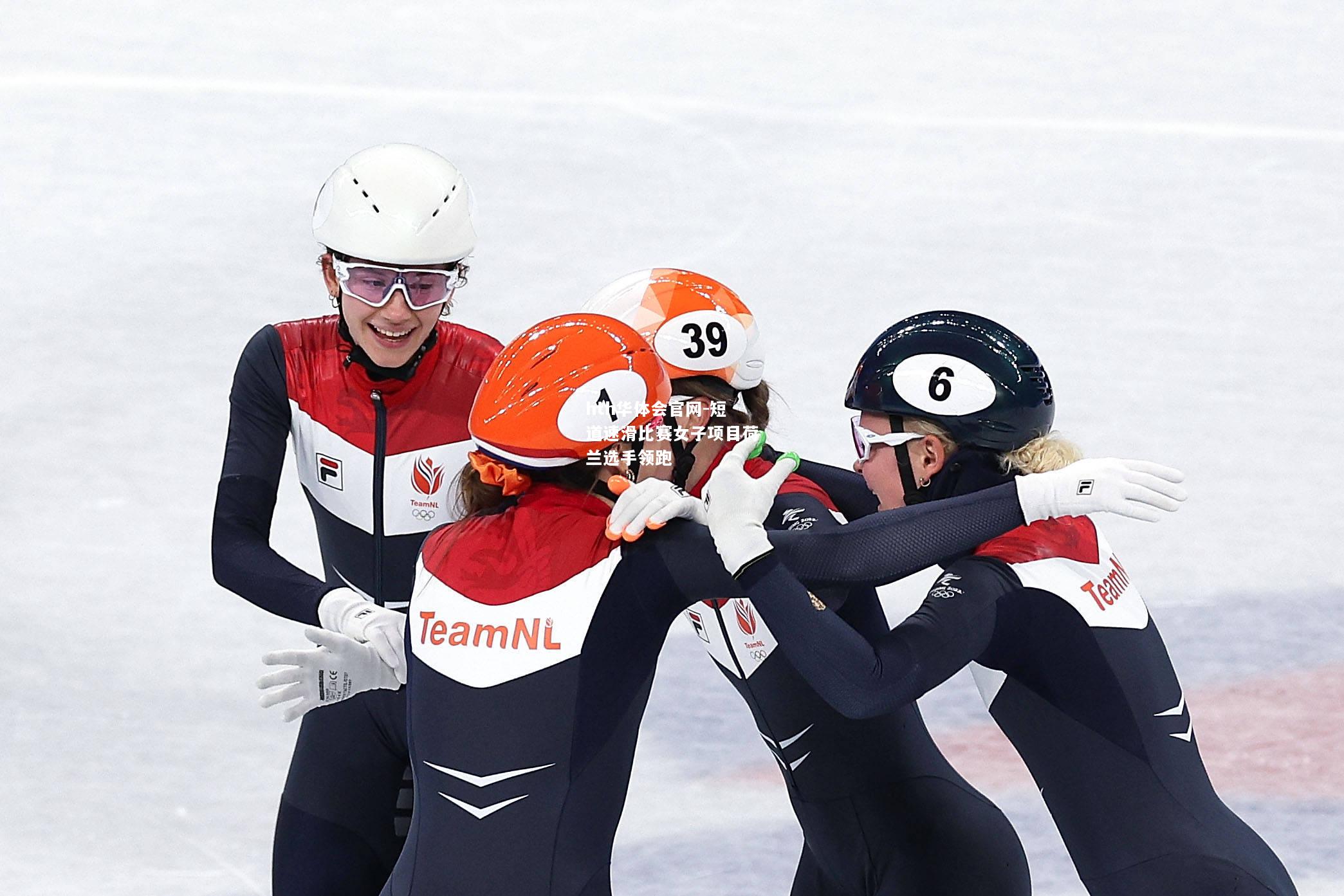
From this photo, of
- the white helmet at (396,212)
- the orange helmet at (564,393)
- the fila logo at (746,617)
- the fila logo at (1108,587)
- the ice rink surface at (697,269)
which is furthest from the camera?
the ice rink surface at (697,269)

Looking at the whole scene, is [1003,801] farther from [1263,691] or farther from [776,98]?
[776,98]

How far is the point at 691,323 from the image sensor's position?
460 cm

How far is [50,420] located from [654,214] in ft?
Answer: 10.9

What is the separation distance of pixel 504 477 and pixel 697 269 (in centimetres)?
588

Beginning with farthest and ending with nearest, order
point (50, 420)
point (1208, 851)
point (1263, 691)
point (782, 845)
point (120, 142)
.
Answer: point (120, 142) → point (50, 420) → point (1263, 691) → point (782, 845) → point (1208, 851)

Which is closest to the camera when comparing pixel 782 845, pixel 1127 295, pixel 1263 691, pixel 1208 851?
pixel 1208 851

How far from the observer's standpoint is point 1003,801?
6129 mm

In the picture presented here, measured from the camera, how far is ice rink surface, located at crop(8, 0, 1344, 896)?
6.32m

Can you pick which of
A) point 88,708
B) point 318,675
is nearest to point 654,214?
point 88,708

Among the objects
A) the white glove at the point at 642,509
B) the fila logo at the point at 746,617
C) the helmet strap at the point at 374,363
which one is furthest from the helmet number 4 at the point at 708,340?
the white glove at the point at 642,509

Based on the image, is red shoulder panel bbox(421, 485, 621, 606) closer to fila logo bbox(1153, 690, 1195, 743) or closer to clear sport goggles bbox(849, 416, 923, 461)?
clear sport goggles bbox(849, 416, 923, 461)

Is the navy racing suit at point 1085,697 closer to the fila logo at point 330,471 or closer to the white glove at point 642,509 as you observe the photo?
the white glove at point 642,509

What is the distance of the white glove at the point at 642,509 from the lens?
144 inches

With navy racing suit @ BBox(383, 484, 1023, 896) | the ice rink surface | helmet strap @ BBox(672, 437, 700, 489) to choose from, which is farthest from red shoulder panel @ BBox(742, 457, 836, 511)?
the ice rink surface
